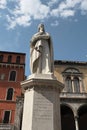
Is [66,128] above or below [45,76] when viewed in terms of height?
below

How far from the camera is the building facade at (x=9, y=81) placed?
2517cm

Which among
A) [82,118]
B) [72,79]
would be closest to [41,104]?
[82,118]

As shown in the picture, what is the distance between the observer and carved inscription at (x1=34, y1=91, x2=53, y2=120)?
5750mm

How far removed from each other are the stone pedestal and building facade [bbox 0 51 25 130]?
60.9 ft

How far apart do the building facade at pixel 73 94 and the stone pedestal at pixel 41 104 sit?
16.1 metres

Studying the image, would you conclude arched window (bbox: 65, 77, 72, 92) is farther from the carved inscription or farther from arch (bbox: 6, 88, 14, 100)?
the carved inscription

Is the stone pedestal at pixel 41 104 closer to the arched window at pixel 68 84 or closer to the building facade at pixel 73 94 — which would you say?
the building facade at pixel 73 94

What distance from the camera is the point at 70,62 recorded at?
29562mm

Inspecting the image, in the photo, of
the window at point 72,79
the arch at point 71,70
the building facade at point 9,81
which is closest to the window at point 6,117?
the building facade at point 9,81

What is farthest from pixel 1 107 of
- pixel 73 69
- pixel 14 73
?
pixel 73 69

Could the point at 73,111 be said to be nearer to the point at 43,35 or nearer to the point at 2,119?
the point at 2,119

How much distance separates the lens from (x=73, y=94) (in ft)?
79.5

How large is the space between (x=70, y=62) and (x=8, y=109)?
11.7 m

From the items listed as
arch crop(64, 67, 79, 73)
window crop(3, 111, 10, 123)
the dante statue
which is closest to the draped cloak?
the dante statue
